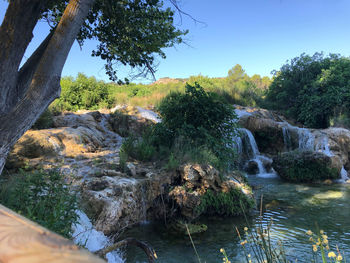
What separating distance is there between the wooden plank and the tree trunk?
3.04 m

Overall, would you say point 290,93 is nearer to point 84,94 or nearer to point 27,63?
point 84,94

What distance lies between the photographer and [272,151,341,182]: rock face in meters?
10.9

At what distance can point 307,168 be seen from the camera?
36.5 ft

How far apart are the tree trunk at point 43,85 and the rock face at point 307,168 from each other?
1009 centimetres

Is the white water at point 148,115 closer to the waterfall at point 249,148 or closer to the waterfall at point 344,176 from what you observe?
the waterfall at point 249,148

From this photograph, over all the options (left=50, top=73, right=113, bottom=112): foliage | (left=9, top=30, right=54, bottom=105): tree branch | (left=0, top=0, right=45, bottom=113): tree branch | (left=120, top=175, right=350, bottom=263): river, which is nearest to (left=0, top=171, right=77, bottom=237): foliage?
(left=0, top=0, right=45, bottom=113): tree branch

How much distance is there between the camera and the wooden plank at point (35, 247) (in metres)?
0.58

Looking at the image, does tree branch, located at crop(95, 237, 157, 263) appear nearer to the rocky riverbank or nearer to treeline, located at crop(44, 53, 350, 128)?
the rocky riverbank

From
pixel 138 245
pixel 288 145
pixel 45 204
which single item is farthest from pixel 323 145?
pixel 138 245

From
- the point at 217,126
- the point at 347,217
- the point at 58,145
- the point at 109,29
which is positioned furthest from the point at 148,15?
the point at 347,217

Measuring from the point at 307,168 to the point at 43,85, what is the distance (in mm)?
Result: 10813

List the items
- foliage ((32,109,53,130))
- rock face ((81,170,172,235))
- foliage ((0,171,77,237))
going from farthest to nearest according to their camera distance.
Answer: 1. foliage ((32,109,53,130))
2. rock face ((81,170,172,235))
3. foliage ((0,171,77,237))

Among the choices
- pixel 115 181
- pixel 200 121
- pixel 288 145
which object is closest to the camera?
pixel 115 181

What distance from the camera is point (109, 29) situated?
245 inches
